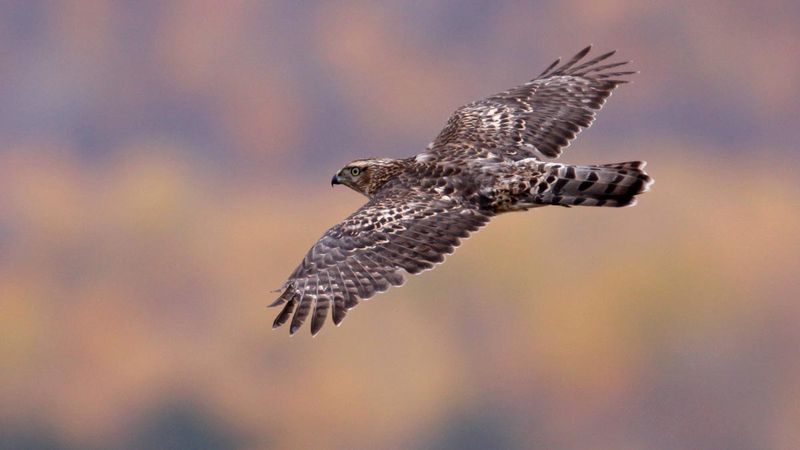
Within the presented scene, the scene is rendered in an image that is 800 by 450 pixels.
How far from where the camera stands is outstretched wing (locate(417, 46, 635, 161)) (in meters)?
14.4

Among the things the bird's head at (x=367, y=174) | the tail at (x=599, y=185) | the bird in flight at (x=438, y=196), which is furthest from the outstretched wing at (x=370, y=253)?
the bird's head at (x=367, y=174)

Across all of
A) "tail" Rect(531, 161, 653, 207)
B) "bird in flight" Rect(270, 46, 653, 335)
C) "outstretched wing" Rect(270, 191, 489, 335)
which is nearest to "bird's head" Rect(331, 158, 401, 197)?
"bird in flight" Rect(270, 46, 653, 335)

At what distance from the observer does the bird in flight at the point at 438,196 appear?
12.1m

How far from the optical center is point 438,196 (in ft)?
42.9

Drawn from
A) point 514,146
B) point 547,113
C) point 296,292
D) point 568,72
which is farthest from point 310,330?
point 568,72

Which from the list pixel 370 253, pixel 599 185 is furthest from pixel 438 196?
pixel 599 185

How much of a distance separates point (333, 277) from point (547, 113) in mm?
4452

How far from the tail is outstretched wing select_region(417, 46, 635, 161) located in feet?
4.87

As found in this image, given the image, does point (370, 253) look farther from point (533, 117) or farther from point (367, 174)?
point (533, 117)

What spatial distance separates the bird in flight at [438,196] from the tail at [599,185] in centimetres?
1

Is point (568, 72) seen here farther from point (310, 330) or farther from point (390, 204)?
point (310, 330)

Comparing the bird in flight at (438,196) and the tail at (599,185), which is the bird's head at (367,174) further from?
the tail at (599,185)

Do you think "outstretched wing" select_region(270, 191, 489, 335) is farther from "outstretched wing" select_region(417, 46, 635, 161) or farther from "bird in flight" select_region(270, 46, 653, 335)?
"outstretched wing" select_region(417, 46, 635, 161)

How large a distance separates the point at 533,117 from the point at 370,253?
12.5ft
